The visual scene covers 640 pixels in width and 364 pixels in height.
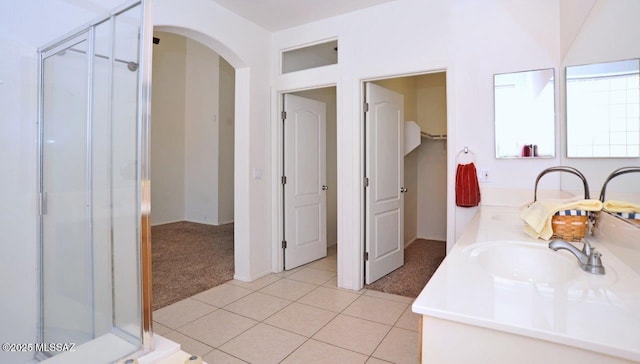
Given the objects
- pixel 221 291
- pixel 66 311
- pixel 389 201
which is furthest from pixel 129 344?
pixel 389 201

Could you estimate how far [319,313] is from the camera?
8.65ft

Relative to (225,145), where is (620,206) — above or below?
below

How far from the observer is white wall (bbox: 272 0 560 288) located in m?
2.34

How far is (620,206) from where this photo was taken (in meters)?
1.23

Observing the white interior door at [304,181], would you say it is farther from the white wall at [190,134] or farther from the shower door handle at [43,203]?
the white wall at [190,134]

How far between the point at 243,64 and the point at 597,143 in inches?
118

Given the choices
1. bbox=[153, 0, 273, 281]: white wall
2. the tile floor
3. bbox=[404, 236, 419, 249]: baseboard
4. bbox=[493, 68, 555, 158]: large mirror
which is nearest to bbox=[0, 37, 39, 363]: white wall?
the tile floor

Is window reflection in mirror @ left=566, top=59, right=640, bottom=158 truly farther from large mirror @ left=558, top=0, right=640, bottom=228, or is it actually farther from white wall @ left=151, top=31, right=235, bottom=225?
white wall @ left=151, top=31, right=235, bottom=225

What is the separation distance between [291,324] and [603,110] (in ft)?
7.52

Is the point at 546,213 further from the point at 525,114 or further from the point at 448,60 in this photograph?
the point at 448,60

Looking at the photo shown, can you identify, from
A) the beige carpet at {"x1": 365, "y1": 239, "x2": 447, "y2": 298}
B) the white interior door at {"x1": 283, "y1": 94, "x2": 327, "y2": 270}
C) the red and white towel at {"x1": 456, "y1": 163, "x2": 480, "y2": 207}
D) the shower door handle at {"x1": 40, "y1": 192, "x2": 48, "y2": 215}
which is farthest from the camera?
the white interior door at {"x1": 283, "y1": 94, "x2": 327, "y2": 270}

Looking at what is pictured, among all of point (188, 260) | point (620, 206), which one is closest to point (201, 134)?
point (188, 260)

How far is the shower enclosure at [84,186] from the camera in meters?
1.68

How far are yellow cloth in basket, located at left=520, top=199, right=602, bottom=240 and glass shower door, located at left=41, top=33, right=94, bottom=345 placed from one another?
2429 millimetres
